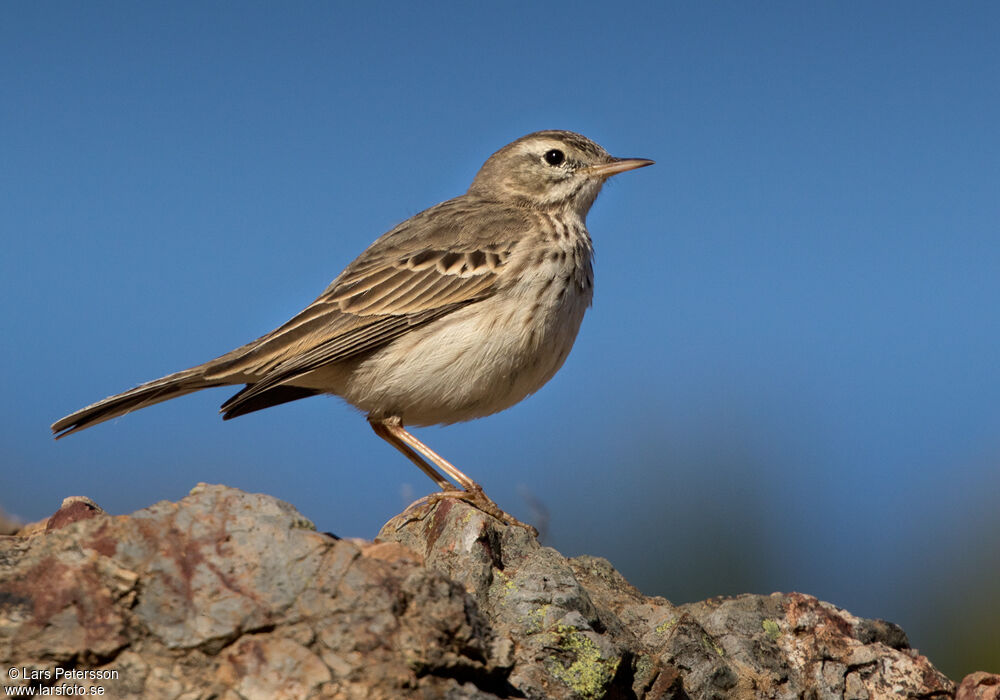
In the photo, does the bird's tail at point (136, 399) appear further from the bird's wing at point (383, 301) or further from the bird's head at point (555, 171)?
the bird's head at point (555, 171)

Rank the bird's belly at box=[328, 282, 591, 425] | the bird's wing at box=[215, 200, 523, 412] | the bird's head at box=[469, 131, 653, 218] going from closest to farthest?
the bird's belly at box=[328, 282, 591, 425] < the bird's wing at box=[215, 200, 523, 412] < the bird's head at box=[469, 131, 653, 218]

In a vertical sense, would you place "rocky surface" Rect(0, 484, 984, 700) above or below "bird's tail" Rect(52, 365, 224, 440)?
below

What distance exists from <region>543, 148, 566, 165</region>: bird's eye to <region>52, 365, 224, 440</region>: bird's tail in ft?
10.5

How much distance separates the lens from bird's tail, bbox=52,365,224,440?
638 cm

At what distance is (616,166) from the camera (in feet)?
25.8

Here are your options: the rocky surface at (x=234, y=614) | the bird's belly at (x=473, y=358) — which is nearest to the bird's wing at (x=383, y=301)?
the bird's belly at (x=473, y=358)

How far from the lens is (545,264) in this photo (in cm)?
663

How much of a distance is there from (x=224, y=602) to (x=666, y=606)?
2737mm

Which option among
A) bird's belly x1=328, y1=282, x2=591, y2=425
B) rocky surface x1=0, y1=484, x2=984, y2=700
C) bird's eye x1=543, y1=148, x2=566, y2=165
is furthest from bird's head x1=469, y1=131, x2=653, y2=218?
rocky surface x1=0, y1=484, x2=984, y2=700

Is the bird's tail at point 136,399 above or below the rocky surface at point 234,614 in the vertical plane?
above

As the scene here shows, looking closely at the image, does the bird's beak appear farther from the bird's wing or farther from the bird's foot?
the bird's foot

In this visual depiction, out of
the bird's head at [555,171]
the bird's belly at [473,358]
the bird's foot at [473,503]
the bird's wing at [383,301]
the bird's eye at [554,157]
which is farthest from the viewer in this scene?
the bird's eye at [554,157]

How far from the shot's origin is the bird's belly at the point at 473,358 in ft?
20.8

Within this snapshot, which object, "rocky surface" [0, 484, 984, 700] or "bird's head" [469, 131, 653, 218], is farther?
"bird's head" [469, 131, 653, 218]
